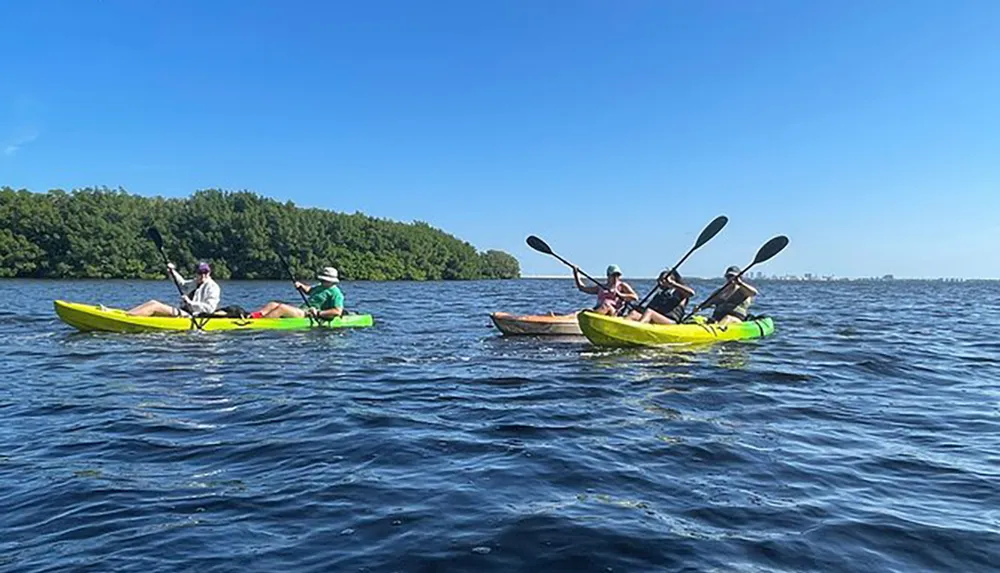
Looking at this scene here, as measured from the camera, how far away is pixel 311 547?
357 centimetres

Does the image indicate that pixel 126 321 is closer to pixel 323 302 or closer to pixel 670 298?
pixel 323 302

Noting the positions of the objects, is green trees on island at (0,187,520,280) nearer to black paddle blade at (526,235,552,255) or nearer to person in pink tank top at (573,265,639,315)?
black paddle blade at (526,235,552,255)

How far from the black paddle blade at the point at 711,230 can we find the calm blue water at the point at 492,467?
5.29 metres

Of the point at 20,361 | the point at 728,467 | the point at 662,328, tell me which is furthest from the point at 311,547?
the point at 662,328

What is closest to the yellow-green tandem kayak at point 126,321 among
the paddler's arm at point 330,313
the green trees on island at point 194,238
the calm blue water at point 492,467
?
the paddler's arm at point 330,313

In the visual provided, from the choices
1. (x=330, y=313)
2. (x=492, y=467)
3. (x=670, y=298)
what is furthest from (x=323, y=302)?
(x=492, y=467)

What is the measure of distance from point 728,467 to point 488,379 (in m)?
4.09

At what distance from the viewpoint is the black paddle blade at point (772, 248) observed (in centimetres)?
1441

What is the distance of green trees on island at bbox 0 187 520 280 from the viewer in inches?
2227

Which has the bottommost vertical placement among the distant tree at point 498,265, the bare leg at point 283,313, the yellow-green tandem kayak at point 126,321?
the yellow-green tandem kayak at point 126,321

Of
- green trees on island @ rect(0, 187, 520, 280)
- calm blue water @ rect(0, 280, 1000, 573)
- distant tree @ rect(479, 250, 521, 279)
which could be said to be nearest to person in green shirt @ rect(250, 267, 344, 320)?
calm blue water @ rect(0, 280, 1000, 573)

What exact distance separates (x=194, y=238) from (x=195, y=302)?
185ft

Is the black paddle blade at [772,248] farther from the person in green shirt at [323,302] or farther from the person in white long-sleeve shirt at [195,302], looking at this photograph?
the person in white long-sleeve shirt at [195,302]

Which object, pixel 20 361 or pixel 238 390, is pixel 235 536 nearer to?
pixel 238 390
